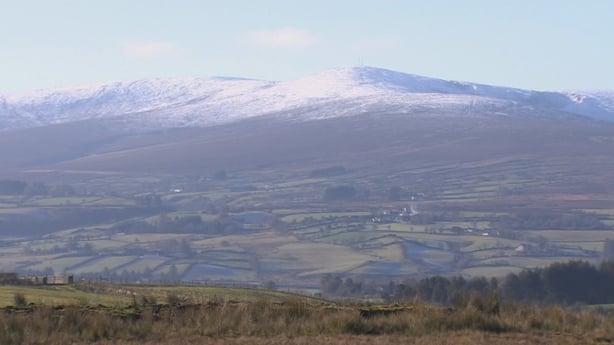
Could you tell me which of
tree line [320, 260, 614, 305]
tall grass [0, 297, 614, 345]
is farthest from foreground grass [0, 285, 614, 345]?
tree line [320, 260, 614, 305]

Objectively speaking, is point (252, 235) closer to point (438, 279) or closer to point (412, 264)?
point (412, 264)

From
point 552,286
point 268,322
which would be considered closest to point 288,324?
point 268,322

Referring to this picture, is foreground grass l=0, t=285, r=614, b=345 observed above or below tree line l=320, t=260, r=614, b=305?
above

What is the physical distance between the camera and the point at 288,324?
58.2 feet

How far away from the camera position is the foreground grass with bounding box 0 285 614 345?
1655cm

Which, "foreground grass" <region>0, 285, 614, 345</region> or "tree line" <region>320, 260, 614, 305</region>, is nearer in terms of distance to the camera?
"foreground grass" <region>0, 285, 614, 345</region>

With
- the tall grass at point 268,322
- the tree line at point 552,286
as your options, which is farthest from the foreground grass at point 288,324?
the tree line at point 552,286

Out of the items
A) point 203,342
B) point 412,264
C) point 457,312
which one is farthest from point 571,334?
point 412,264

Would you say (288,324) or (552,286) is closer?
(288,324)

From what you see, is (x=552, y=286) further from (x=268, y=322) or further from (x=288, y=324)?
(x=268, y=322)

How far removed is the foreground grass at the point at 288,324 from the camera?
16.5 metres

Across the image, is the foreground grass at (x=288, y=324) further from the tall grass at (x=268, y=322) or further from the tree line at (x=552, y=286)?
the tree line at (x=552, y=286)

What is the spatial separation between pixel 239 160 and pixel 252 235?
229ft

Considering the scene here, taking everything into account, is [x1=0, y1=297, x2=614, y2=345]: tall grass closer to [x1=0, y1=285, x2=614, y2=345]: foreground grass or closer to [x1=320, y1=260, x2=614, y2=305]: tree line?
[x1=0, y1=285, x2=614, y2=345]: foreground grass
